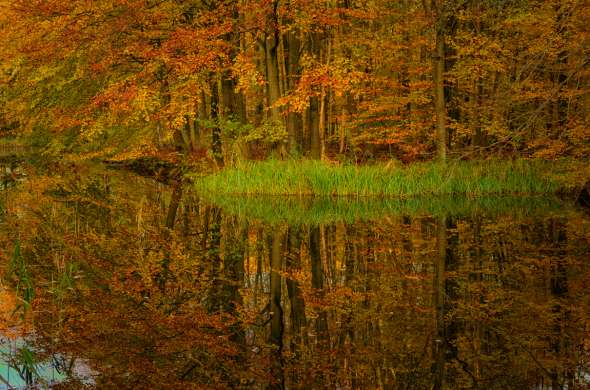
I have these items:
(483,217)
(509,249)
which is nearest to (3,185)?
(483,217)

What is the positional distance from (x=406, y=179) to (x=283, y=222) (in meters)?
4.41

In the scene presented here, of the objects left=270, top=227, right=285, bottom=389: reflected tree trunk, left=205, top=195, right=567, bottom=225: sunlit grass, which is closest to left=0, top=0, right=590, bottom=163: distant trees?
left=205, top=195, right=567, bottom=225: sunlit grass

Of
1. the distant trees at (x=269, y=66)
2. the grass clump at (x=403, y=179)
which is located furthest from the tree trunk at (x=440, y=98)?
the grass clump at (x=403, y=179)

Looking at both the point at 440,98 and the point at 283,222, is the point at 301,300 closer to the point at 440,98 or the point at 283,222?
the point at 283,222

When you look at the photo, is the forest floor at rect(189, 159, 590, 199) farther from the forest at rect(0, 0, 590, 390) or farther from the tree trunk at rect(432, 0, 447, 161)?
the tree trunk at rect(432, 0, 447, 161)

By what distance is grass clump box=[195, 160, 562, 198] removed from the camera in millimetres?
15234

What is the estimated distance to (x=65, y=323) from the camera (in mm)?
5770

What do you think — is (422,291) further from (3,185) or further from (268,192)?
(3,185)

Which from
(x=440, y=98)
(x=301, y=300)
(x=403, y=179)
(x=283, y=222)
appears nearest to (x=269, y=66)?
(x=440, y=98)

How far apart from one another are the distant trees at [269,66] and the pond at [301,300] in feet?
13.8

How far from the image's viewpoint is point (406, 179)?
50.0 ft

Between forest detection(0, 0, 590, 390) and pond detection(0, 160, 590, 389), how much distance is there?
30 millimetres

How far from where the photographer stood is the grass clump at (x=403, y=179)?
1523 centimetres

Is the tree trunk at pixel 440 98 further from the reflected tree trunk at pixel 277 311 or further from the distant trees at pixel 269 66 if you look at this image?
the reflected tree trunk at pixel 277 311
